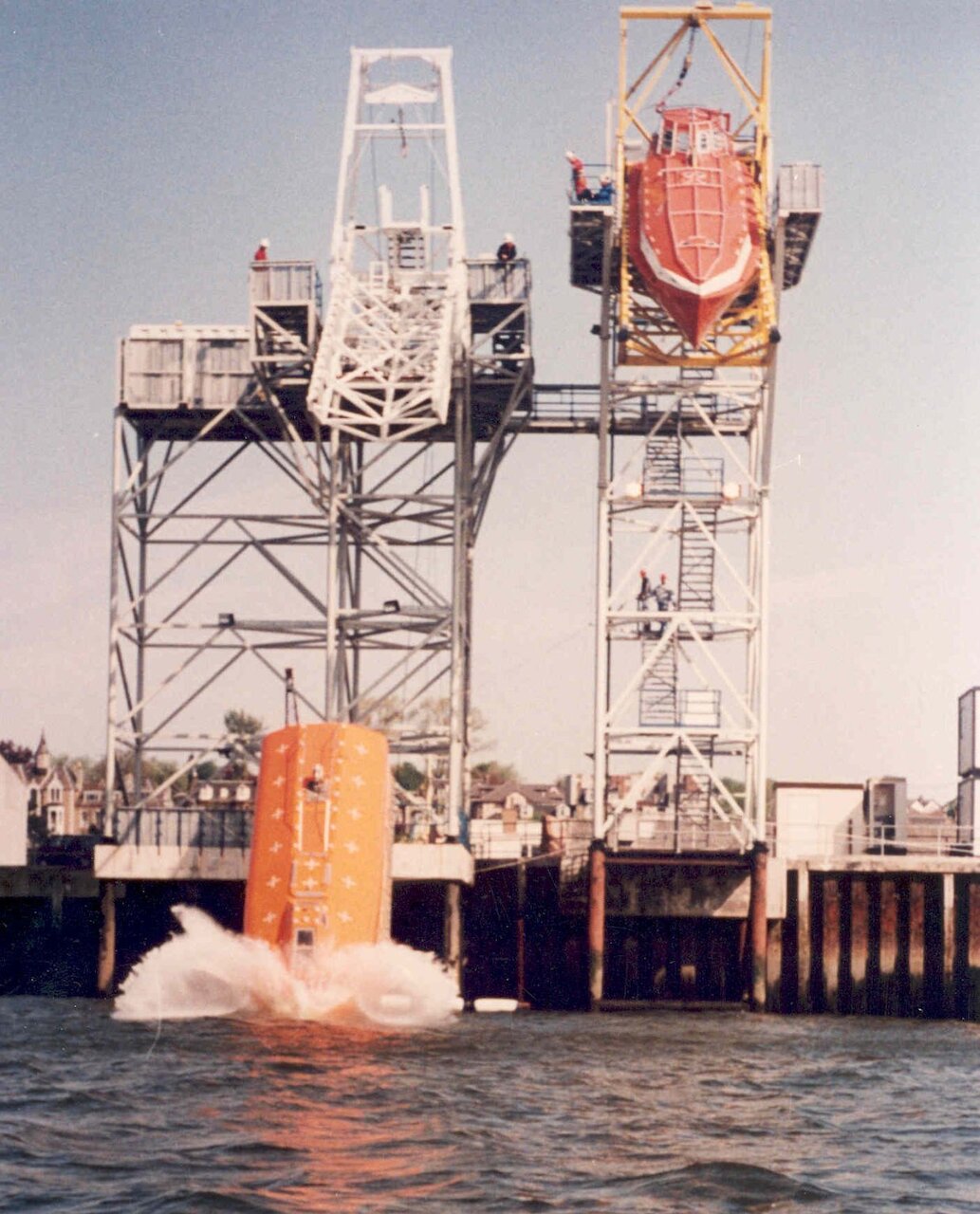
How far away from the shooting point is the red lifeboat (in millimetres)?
50781

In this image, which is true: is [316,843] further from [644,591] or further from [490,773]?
[490,773]

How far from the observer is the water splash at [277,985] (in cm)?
4034

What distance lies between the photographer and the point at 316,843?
41219mm

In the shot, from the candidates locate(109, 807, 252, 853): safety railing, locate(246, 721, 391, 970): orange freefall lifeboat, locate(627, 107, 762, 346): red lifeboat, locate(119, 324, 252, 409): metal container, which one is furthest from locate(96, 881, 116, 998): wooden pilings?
locate(627, 107, 762, 346): red lifeboat

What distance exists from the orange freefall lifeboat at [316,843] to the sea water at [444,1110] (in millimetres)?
938

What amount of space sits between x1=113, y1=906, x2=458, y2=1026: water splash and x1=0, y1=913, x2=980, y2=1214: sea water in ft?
0.30

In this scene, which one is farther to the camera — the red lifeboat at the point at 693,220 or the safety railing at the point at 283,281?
the safety railing at the point at 283,281

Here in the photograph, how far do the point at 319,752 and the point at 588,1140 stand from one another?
1834 cm

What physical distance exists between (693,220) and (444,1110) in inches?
1195

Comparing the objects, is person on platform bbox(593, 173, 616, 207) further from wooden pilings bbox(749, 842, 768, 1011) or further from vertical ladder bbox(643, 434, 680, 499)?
wooden pilings bbox(749, 842, 768, 1011)

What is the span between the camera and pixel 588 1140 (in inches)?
977

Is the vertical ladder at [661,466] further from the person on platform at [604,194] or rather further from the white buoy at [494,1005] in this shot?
the white buoy at [494,1005]

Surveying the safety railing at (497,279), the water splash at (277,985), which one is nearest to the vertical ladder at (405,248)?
the safety railing at (497,279)

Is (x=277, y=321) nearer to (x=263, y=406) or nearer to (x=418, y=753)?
(x=263, y=406)
